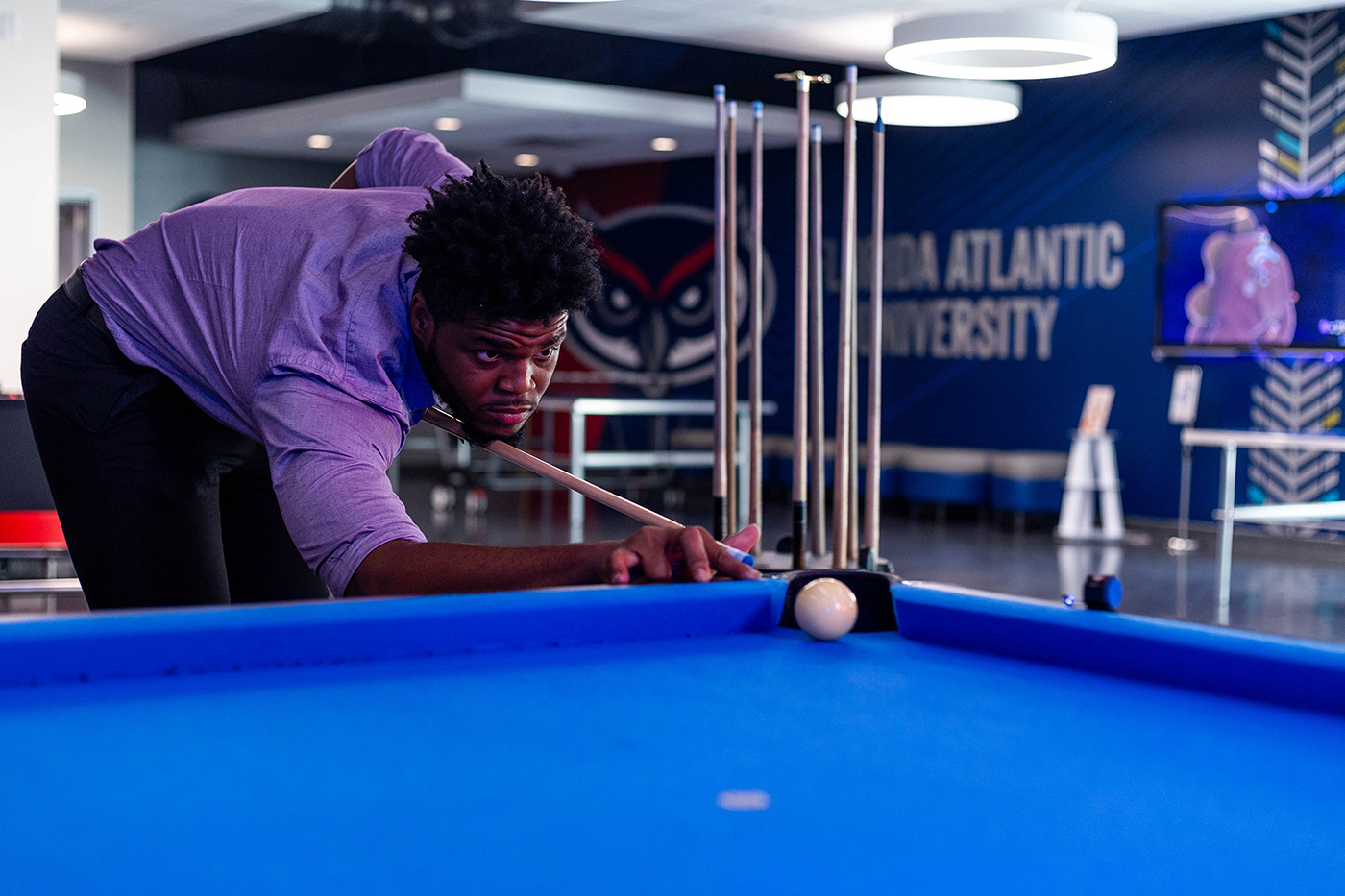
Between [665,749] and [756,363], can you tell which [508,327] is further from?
[756,363]

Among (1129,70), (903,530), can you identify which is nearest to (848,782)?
(903,530)

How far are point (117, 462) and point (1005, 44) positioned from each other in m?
4.67

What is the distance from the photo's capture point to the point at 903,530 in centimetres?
795

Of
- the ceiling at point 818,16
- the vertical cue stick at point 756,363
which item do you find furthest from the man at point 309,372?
the ceiling at point 818,16

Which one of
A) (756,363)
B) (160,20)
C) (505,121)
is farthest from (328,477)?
(505,121)

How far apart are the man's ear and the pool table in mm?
358

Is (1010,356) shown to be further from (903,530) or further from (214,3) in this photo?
(214,3)

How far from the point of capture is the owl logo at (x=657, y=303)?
11242 millimetres

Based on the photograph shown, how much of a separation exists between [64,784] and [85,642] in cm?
30

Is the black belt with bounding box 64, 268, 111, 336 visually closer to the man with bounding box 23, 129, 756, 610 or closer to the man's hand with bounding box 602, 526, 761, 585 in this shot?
the man with bounding box 23, 129, 756, 610

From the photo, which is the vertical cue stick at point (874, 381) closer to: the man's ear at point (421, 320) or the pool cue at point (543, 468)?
the pool cue at point (543, 468)

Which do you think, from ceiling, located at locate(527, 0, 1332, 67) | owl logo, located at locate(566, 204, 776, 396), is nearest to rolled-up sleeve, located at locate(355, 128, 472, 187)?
ceiling, located at locate(527, 0, 1332, 67)

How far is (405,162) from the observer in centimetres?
208

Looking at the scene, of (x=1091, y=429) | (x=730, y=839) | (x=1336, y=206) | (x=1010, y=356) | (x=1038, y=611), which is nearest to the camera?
(x=730, y=839)
